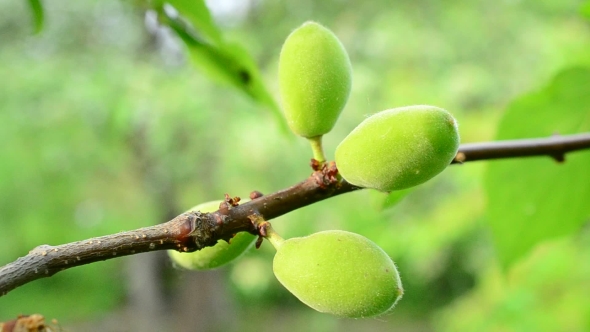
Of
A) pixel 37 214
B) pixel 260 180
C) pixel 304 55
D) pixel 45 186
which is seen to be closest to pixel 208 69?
pixel 304 55

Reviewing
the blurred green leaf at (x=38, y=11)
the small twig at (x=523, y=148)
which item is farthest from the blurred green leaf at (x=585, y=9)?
the blurred green leaf at (x=38, y=11)

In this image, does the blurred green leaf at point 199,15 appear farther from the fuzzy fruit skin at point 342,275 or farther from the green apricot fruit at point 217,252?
the fuzzy fruit skin at point 342,275

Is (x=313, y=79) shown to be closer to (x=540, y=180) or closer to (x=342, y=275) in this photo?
(x=342, y=275)

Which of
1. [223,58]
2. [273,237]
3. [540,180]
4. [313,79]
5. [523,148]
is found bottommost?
[540,180]

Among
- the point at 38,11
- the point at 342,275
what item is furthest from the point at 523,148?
the point at 38,11

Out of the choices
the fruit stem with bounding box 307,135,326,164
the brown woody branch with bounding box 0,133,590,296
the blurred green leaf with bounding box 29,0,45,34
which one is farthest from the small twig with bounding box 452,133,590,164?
the blurred green leaf with bounding box 29,0,45,34

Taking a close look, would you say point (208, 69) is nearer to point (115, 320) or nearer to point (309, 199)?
point (309, 199)
